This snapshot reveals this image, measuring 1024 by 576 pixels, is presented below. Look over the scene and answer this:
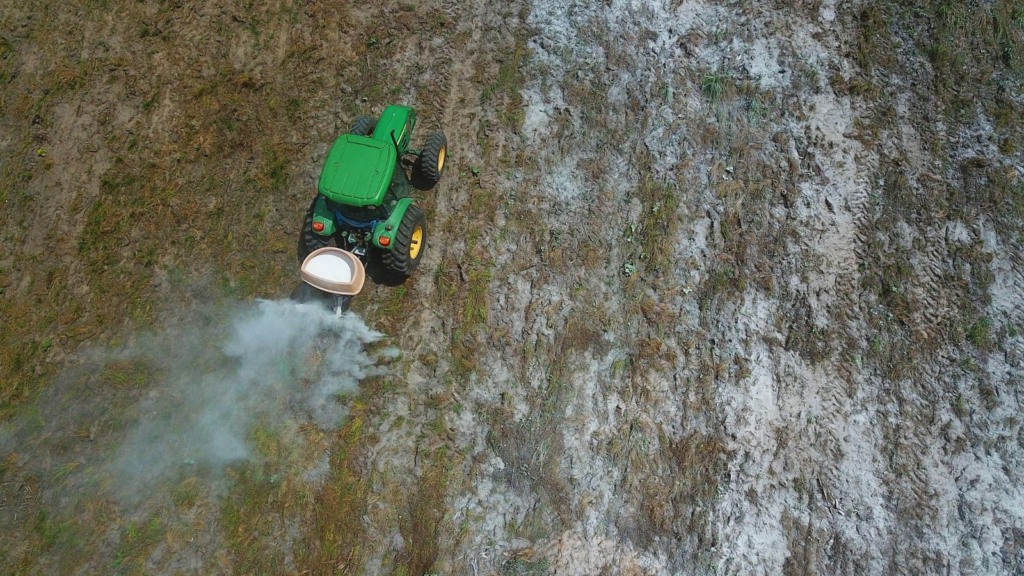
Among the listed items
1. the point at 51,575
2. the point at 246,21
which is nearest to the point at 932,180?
the point at 246,21

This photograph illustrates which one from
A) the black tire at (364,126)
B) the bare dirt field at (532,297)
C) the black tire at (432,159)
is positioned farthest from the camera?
the black tire at (364,126)

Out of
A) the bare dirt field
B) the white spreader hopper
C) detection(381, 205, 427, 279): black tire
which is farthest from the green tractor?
the bare dirt field

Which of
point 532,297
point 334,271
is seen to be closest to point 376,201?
point 334,271

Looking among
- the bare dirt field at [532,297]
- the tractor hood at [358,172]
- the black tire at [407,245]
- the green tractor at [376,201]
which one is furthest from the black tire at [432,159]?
the tractor hood at [358,172]

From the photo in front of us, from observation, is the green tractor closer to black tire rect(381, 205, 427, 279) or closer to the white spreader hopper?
black tire rect(381, 205, 427, 279)

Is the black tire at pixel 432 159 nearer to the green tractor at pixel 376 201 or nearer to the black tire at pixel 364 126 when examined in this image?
the green tractor at pixel 376 201

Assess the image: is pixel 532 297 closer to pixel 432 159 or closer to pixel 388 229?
pixel 388 229

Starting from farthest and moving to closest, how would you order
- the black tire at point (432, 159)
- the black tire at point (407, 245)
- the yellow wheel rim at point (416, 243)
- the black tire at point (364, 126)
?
1. the black tire at point (364, 126)
2. the black tire at point (432, 159)
3. the yellow wheel rim at point (416, 243)
4. the black tire at point (407, 245)

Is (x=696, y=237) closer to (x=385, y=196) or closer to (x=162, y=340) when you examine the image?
(x=385, y=196)
